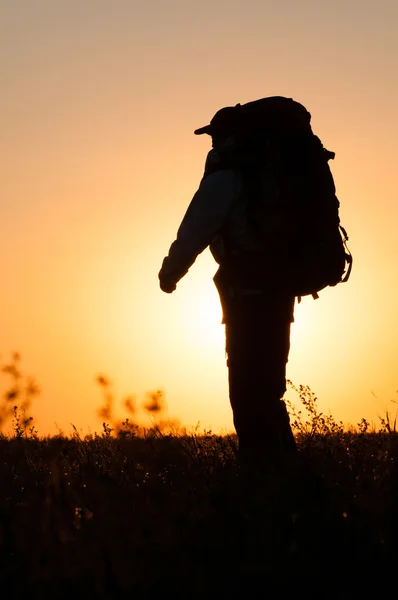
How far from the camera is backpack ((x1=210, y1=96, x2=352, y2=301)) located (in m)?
5.00

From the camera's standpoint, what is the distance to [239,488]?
4.00 m

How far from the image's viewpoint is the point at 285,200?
16.4 feet

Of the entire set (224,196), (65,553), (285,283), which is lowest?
(65,553)

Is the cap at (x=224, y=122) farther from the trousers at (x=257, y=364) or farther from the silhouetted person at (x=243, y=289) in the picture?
the trousers at (x=257, y=364)

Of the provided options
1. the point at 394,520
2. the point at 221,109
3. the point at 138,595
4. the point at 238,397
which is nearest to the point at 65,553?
the point at 138,595

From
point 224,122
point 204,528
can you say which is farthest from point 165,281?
point 204,528

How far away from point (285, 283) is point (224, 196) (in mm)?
717

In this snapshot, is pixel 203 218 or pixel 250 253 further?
pixel 250 253

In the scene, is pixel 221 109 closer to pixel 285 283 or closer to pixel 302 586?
pixel 285 283

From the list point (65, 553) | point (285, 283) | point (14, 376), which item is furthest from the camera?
point (14, 376)

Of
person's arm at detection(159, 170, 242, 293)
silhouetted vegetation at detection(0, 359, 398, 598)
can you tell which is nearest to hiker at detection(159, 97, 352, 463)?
person's arm at detection(159, 170, 242, 293)

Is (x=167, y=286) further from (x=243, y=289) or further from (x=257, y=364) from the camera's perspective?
(x=257, y=364)

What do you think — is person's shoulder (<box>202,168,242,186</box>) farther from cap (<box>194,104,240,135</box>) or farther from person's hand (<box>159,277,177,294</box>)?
person's hand (<box>159,277,177,294</box>)

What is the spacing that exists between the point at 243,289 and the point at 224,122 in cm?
106
